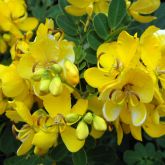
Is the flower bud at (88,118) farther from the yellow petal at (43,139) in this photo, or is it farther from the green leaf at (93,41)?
the green leaf at (93,41)

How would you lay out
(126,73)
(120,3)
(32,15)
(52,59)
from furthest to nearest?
(32,15) → (120,3) → (52,59) → (126,73)

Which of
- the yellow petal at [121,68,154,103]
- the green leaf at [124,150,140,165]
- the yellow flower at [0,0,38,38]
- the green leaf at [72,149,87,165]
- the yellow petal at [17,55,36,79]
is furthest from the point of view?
the green leaf at [124,150,140,165]

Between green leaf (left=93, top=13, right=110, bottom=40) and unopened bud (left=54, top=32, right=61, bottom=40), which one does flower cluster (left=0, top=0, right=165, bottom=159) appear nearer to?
unopened bud (left=54, top=32, right=61, bottom=40)

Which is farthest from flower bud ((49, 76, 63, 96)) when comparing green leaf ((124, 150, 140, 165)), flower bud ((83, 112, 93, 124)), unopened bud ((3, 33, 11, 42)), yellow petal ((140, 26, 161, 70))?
green leaf ((124, 150, 140, 165))

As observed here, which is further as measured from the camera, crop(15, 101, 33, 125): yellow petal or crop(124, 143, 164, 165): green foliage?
crop(124, 143, 164, 165): green foliage

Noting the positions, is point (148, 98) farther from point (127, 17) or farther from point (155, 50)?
point (127, 17)

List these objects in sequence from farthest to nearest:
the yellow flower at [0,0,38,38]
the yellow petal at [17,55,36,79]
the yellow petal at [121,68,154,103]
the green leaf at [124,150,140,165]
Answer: the green leaf at [124,150,140,165] → the yellow flower at [0,0,38,38] → the yellow petal at [17,55,36,79] → the yellow petal at [121,68,154,103]

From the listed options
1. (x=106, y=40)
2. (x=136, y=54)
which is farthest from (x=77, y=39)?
(x=136, y=54)

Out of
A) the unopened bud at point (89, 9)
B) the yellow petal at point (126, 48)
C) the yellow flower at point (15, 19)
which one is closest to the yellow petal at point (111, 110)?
the yellow petal at point (126, 48)
